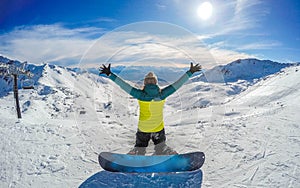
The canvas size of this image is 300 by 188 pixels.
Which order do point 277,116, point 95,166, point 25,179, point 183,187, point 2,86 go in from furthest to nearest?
1. point 2,86
2. point 277,116
3. point 95,166
4. point 25,179
5. point 183,187

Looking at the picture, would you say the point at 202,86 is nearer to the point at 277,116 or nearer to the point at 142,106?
the point at 277,116

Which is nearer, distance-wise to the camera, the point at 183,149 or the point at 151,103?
the point at 151,103

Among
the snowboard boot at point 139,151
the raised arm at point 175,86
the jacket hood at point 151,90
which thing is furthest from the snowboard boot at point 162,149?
the jacket hood at point 151,90

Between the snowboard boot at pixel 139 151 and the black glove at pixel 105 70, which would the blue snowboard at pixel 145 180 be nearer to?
the snowboard boot at pixel 139 151

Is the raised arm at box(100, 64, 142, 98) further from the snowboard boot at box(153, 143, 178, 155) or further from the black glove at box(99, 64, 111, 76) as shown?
the snowboard boot at box(153, 143, 178, 155)

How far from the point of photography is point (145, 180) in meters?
4.95

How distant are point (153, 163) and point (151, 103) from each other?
1.51 metres

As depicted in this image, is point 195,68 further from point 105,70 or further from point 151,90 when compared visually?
→ point 105,70

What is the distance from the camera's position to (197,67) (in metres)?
6.07

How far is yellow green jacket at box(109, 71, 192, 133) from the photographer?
223 inches

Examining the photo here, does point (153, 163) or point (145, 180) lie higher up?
point (153, 163)

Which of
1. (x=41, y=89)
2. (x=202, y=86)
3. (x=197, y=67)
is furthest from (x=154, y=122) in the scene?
(x=202, y=86)

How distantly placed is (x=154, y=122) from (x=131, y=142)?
2.16 m

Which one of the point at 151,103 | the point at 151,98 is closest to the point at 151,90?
the point at 151,98
